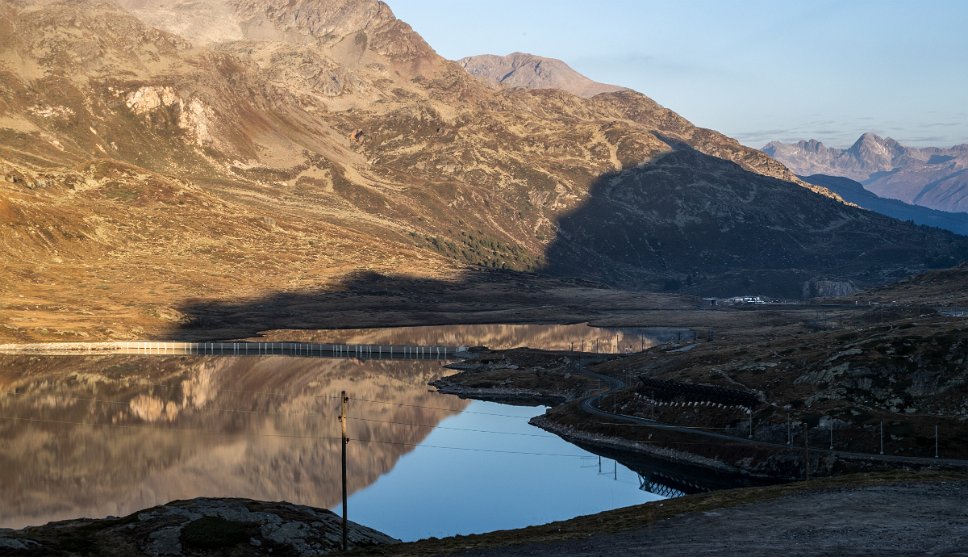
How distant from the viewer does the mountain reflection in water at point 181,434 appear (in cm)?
10694

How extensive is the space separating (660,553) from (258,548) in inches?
1022

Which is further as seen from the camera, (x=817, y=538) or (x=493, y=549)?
(x=493, y=549)

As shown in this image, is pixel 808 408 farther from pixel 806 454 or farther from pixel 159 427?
pixel 159 427

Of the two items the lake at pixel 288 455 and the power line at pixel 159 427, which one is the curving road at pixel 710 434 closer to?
the lake at pixel 288 455

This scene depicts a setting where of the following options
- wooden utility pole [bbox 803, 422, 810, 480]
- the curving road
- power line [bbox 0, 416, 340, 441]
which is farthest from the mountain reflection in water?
wooden utility pole [bbox 803, 422, 810, 480]

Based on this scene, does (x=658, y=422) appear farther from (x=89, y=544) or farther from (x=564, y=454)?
(x=89, y=544)

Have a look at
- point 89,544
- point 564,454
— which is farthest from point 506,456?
point 89,544

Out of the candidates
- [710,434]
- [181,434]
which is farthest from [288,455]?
[710,434]

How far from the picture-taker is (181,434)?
449ft

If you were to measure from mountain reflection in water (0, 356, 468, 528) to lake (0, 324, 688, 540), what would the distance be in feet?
0.91

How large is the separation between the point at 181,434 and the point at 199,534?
74544 millimetres

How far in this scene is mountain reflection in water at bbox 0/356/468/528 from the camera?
4210 inches

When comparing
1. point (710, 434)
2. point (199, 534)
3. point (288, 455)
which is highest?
point (199, 534)

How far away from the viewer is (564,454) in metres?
126
